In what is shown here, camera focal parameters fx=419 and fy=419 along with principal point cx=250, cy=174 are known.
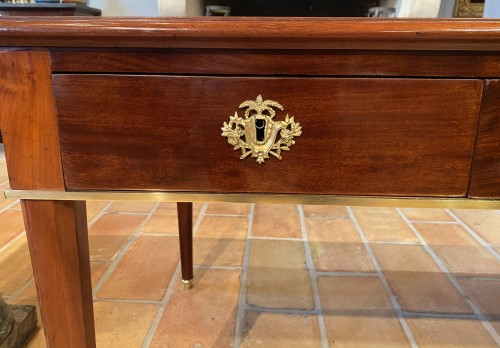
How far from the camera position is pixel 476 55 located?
1.51 ft

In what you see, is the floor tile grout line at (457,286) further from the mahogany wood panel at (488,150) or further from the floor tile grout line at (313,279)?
the mahogany wood panel at (488,150)

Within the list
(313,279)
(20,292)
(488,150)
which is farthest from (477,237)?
(20,292)

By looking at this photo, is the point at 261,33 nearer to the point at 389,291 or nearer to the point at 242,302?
the point at 242,302

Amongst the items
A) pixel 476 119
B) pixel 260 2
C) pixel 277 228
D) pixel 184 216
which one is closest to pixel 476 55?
pixel 476 119

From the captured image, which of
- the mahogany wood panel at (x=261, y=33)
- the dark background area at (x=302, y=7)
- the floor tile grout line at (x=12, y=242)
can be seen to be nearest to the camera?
the mahogany wood panel at (x=261, y=33)

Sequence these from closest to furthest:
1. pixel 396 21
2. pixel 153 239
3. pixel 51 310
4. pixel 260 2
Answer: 1. pixel 396 21
2. pixel 51 310
3. pixel 153 239
4. pixel 260 2

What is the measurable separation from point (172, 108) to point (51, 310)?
325 millimetres

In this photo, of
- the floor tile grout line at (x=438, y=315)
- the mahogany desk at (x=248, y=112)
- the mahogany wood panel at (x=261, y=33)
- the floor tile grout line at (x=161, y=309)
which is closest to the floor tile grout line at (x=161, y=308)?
the floor tile grout line at (x=161, y=309)

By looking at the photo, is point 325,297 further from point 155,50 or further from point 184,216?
point 155,50

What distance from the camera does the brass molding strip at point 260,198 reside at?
511 mm

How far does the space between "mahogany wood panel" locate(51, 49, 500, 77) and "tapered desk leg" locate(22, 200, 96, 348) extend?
7.3 inches

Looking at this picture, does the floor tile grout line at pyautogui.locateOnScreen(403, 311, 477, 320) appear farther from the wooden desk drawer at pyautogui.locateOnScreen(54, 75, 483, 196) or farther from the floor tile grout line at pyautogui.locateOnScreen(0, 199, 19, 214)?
the floor tile grout line at pyautogui.locateOnScreen(0, 199, 19, 214)

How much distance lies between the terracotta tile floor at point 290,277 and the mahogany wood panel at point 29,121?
1.88ft

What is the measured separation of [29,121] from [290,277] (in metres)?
0.90
